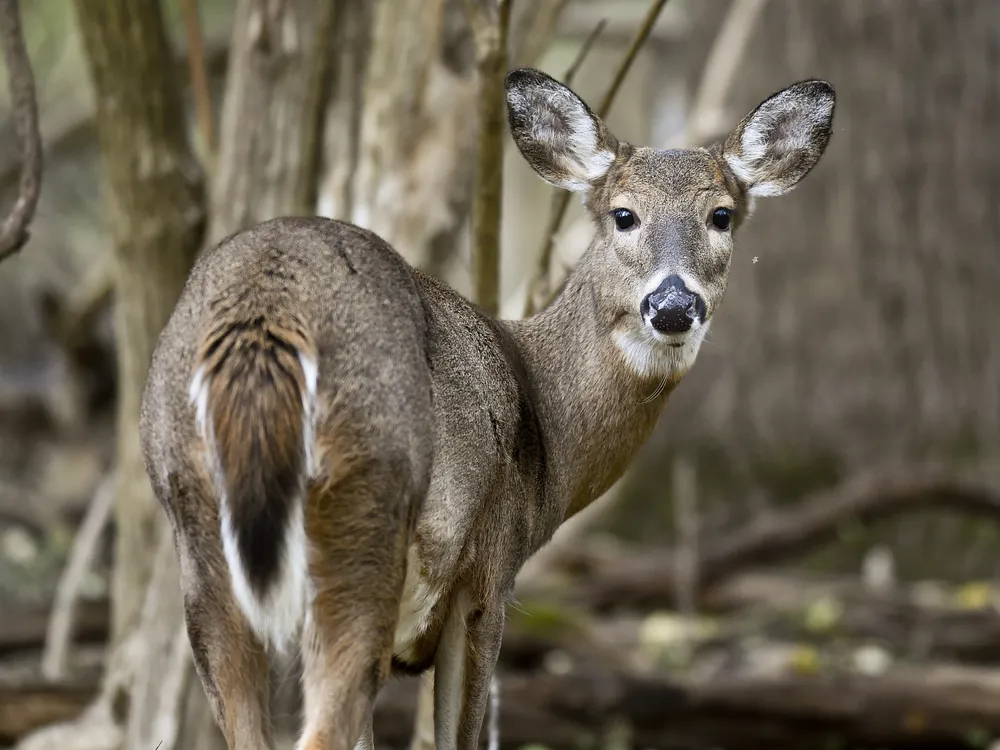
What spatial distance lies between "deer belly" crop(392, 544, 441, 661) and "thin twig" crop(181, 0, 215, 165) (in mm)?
3440

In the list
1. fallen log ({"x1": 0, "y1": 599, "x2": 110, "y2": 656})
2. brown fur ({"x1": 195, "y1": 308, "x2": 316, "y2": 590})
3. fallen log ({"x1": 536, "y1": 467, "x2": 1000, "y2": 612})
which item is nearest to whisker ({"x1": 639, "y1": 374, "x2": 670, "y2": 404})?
brown fur ({"x1": 195, "y1": 308, "x2": 316, "y2": 590})

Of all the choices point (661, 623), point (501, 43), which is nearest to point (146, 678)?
point (501, 43)

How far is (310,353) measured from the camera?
357cm

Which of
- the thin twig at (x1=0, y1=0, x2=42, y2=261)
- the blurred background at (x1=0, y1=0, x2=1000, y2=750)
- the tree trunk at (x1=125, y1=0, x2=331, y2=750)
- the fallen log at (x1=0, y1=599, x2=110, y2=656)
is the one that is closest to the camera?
the thin twig at (x1=0, y1=0, x2=42, y2=261)

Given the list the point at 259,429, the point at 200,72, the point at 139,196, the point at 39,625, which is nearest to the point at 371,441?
the point at 259,429

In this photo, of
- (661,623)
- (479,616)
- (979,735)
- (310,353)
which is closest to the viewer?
(310,353)

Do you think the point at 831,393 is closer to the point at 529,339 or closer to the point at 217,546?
the point at 529,339

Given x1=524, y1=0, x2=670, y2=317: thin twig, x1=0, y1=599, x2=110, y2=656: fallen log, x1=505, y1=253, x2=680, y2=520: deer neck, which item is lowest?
x1=505, y1=253, x2=680, y2=520: deer neck

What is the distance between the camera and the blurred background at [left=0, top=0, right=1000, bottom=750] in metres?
6.78

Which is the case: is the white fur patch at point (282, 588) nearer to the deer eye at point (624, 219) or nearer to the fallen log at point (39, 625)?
the deer eye at point (624, 219)

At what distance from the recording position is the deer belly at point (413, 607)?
3964mm

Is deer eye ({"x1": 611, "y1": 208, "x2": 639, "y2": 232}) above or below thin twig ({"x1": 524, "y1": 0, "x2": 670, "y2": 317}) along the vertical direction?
below

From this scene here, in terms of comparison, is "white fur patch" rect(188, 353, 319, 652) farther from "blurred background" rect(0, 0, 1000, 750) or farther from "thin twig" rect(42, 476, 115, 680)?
"thin twig" rect(42, 476, 115, 680)

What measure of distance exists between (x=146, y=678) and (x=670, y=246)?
121 inches
